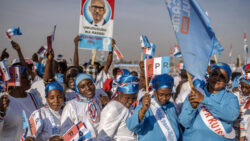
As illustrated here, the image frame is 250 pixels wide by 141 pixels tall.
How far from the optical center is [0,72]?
3.19 m

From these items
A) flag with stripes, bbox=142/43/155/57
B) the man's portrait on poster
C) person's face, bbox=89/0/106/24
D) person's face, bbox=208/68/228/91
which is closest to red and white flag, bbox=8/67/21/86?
the man's portrait on poster

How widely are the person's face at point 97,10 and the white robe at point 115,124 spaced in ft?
9.60

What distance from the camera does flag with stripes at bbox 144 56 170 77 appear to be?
3.06 meters

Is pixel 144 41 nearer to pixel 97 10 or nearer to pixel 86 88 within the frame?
pixel 97 10

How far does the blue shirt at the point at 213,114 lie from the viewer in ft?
8.96

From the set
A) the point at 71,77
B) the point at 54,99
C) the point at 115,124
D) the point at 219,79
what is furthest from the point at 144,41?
the point at 115,124

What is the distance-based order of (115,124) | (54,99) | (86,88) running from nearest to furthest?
(115,124)
(54,99)
(86,88)

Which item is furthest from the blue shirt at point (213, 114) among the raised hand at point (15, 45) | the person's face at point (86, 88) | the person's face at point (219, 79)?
the raised hand at point (15, 45)

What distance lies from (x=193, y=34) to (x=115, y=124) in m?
1.54

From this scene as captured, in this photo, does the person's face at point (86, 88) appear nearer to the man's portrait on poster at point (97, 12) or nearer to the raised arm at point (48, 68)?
the raised arm at point (48, 68)

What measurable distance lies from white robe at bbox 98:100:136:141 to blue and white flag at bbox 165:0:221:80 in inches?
43.9

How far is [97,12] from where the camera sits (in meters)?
5.43

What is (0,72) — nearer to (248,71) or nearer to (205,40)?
(205,40)

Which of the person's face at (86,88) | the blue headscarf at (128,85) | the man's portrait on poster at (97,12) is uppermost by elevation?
the man's portrait on poster at (97,12)
